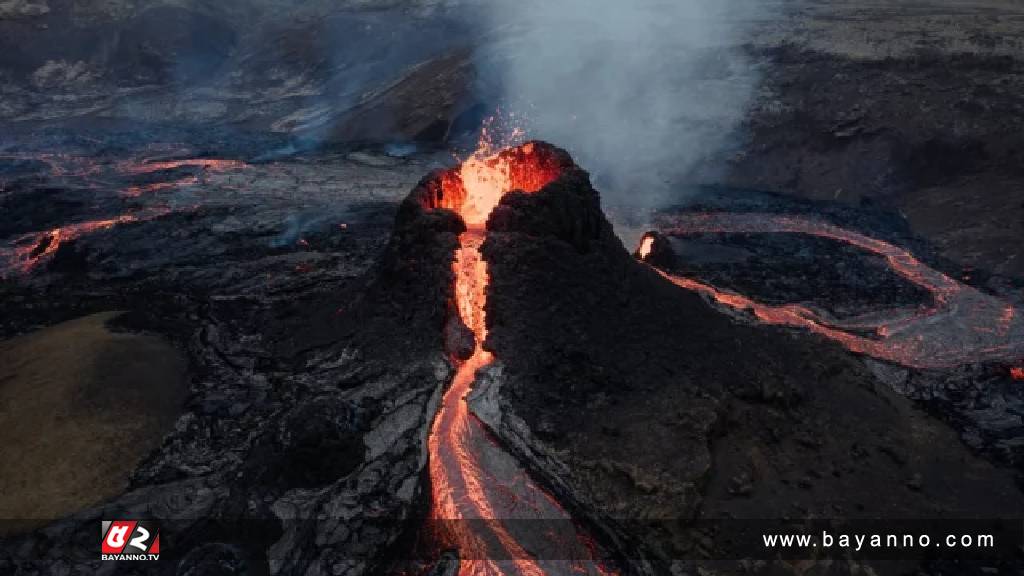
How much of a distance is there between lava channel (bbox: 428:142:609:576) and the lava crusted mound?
0.34 meters

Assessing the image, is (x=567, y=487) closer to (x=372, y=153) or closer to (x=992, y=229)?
(x=992, y=229)

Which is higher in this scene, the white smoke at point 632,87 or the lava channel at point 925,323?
the white smoke at point 632,87

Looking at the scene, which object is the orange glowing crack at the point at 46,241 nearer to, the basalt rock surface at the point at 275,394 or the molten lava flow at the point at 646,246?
the basalt rock surface at the point at 275,394

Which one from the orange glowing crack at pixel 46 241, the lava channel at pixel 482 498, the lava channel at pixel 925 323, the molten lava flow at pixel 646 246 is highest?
the orange glowing crack at pixel 46 241

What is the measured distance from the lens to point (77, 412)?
1291 centimetres

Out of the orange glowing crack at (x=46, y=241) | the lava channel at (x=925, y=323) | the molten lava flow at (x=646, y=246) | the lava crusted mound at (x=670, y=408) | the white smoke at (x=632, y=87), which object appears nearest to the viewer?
the lava crusted mound at (x=670, y=408)

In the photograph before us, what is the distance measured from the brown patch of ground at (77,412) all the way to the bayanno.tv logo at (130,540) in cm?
131

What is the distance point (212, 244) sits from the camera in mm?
25125

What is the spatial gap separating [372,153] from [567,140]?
1248 cm

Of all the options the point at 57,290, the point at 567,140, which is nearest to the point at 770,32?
the point at 567,140

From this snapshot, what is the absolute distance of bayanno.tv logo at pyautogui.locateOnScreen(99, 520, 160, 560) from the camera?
9.89m

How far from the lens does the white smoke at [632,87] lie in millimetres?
35344

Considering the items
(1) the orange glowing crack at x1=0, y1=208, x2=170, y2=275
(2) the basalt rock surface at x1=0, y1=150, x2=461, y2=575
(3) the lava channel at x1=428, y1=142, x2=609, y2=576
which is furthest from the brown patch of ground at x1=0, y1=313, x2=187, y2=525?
(1) the orange glowing crack at x1=0, y1=208, x2=170, y2=275

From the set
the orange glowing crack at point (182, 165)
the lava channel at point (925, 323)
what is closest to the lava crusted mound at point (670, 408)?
the lava channel at point (925, 323)
